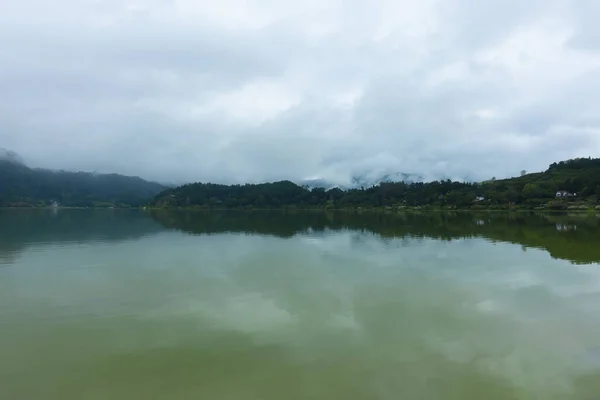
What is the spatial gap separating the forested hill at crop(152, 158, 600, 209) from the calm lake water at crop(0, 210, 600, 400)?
86499mm

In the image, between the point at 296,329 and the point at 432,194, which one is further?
the point at 432,194

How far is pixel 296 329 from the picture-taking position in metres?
10.8

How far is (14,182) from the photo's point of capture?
190 metres

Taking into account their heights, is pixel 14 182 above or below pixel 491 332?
above

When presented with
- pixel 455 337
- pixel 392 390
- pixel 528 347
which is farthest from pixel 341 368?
pixel 528 347

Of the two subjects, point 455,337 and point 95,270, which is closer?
point 455,337

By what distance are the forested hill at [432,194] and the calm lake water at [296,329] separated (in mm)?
86499

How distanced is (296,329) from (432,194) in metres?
122

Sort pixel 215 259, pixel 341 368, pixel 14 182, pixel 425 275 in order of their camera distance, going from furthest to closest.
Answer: pixel 14 182, pixel 215 259, pixel 425 275, pixel 341 368

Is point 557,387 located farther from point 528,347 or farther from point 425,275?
point 425,275

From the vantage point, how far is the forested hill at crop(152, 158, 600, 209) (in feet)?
324

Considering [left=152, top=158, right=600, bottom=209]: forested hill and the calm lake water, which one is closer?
the calm lake water

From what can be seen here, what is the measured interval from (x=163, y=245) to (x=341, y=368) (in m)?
23.0

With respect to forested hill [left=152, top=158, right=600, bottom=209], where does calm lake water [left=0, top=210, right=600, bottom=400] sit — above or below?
below
